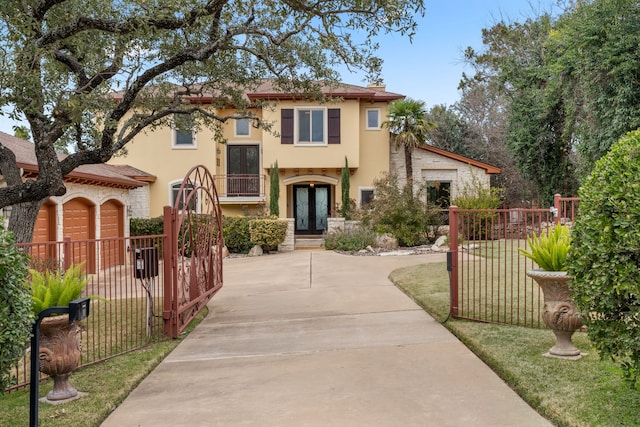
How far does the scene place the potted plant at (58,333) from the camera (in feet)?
13.8

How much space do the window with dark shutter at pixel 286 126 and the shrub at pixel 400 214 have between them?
5202 millimetres

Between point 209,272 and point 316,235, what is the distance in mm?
14594

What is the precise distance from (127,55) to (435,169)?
17.5 meters

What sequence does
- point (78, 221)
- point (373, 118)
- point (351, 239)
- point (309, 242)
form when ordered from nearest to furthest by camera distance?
point (78, 221), point (351, 239), point (309, 242), point (373, 118)

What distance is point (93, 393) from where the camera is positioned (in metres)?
4.62

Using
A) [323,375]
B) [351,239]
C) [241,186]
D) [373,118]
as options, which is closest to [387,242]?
[351,239]

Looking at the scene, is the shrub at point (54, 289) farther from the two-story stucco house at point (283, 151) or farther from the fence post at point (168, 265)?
the two-story stucco house at point (283, 151)

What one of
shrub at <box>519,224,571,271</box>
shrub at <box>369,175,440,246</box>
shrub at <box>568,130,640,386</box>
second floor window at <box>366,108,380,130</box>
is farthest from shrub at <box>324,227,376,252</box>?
shrub at <box>568,130,640,386</box>

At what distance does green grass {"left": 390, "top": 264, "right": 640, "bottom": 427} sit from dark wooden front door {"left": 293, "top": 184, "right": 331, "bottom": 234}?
16570mm

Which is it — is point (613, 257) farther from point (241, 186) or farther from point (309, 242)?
Answer: point (241, 186)

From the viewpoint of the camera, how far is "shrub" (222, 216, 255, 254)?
1923 centimetres

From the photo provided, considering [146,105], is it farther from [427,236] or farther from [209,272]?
[427,236]

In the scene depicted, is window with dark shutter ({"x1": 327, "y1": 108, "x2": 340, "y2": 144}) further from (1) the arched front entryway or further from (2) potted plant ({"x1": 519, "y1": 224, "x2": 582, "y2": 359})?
(2) potted plant ({"x1": 519, "y1": 224, "x2": 582, "y2": 359})

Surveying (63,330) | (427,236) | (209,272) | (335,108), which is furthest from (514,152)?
(63,330)
